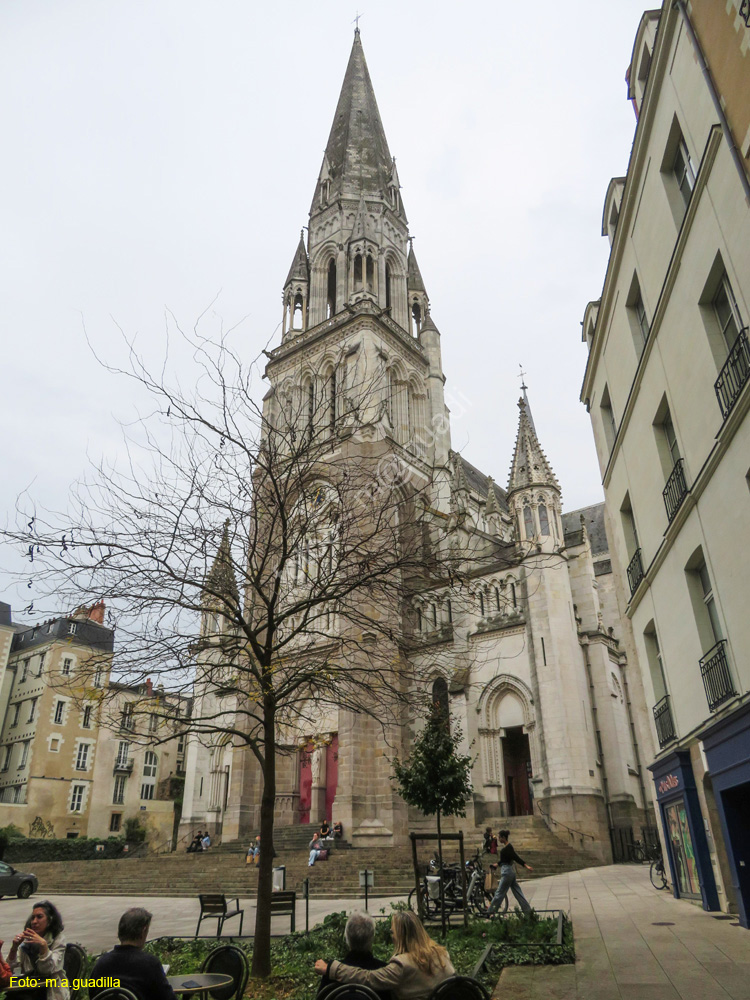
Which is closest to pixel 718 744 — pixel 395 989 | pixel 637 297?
pixel 395 989

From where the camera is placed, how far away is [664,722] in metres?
12.3

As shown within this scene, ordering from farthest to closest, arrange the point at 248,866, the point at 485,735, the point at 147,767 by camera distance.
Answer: the point at 147,767 → the point at 485,735 → the point at 248,866

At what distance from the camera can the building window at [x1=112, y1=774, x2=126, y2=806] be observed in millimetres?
41309

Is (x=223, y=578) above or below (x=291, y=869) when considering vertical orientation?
above

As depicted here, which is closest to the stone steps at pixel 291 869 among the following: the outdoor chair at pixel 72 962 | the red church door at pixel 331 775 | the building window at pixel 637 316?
the red church door at pixel 331 775

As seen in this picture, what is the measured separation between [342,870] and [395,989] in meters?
17.2

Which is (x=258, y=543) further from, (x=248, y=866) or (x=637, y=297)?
(x=248, y=866)

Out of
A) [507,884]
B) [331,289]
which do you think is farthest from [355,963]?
[331,289]

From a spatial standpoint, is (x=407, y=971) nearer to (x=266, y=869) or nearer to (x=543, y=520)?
(x=266, y=869)

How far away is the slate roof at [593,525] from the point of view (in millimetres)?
38500

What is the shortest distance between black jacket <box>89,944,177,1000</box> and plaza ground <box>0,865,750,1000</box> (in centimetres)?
373

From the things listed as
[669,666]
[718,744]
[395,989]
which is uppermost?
[669,666]

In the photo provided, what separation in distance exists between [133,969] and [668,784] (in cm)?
1034

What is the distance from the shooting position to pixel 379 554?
966cm
